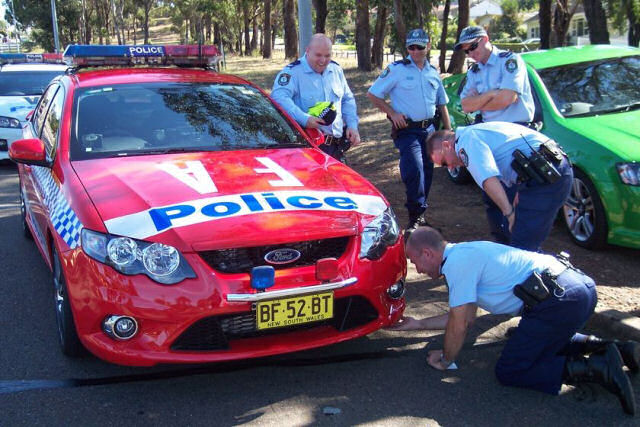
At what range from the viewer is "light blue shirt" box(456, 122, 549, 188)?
370 cm

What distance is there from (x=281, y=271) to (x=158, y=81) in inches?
89.9


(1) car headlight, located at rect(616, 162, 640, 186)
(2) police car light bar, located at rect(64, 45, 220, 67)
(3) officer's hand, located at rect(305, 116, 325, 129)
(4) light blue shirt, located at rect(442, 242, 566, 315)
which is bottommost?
(4) light blue shirt, located at rect(442, 242, 566, 315)

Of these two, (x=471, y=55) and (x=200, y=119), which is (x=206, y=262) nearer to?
(x=200, y=119)

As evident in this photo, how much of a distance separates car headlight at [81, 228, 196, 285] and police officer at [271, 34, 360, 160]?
99.3 inches

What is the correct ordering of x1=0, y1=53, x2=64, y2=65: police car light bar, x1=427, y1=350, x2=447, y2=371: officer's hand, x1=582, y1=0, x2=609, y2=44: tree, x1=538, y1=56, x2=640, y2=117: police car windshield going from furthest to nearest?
x1=0, y1=53, x2=64, y2=65: police car light bar → x1=582, y1=0, x2=609, y2=44: tree → x1=538, y1=56, x2=640, y2=117: police car windshield → x1=427, y1=350, x2=447, y2=371: officer's hand

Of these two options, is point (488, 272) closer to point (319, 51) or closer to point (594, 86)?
point (319, 51)

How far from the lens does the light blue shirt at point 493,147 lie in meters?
3.70

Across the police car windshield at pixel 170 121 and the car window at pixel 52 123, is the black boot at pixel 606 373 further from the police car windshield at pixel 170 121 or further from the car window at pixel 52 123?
the car window at pixel 52 123

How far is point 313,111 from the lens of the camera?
5.52 metres

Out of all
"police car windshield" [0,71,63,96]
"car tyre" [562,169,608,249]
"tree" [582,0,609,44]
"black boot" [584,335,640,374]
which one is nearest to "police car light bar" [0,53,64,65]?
"police car windshield" [0,71,63,96]

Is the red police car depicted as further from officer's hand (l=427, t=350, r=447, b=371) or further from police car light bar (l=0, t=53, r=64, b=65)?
police car light bar (l=0, t=53, r=64, b=65)

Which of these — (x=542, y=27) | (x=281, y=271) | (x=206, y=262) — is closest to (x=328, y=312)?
(x=281, y=271)

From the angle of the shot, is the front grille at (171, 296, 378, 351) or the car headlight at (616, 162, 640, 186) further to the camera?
the car headlight at (616, 162, 640, 186)

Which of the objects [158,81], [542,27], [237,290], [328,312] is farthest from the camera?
[542,27]
